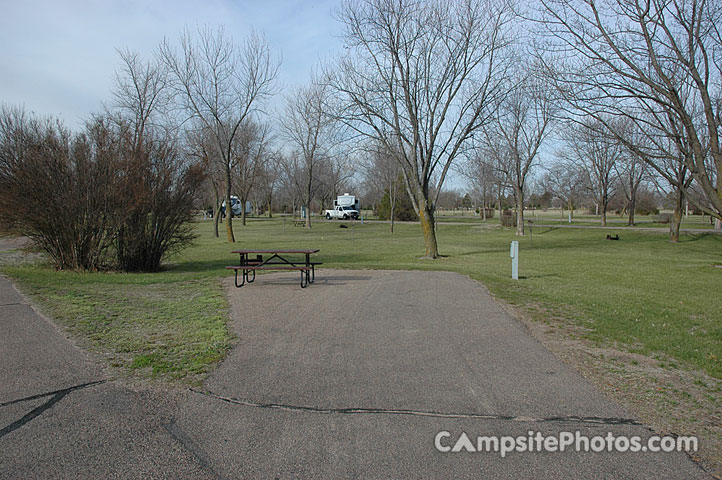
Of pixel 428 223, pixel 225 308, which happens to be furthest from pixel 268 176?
pixel 225 308

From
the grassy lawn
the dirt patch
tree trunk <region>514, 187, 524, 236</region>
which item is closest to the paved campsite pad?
the dirt patch

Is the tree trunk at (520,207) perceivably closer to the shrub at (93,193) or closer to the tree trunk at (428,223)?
the tree trunk at (428,223)

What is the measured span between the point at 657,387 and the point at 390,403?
2.57 meters

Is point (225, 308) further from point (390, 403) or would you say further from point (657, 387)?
point (657, 387)

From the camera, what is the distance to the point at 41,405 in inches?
151

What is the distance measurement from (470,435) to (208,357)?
2990 millimetres

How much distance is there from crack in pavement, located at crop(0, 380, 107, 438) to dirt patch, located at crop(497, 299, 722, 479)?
4.64 meters

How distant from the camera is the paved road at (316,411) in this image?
3.04m

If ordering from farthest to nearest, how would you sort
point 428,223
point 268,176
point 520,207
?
point 268,176 → point 520,207 → point 428,223

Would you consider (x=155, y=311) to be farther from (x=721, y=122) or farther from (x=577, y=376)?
(x=721, y=122)

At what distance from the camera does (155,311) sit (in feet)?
25.3

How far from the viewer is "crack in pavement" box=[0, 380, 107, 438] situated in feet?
11.4

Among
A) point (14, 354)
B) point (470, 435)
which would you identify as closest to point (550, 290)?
point (470, 435)

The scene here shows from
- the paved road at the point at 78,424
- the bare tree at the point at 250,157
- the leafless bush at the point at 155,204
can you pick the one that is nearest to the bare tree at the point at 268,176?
the bare tree at the point at 250,157
